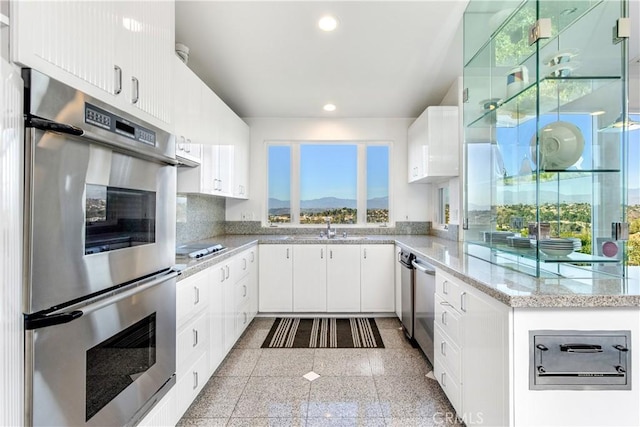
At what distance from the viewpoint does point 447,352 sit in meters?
2.00

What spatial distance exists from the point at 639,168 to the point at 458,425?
212 cm

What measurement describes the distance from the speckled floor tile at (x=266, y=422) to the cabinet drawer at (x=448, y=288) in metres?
1.12

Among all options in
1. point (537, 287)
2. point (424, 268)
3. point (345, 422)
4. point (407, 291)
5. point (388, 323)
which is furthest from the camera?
point (388, 323)

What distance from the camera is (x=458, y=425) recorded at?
183cm

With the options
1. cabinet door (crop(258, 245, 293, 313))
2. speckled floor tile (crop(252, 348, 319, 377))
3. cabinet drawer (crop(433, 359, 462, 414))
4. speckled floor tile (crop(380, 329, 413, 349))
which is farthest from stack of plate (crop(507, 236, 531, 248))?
cabinet door (crop(258, 245, 293, 313))

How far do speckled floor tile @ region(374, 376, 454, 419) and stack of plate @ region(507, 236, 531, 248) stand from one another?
1.08 m

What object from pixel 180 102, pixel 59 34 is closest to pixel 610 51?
pixel 59 34

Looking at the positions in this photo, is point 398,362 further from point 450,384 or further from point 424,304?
point 450,384

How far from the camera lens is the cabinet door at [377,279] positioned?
3617mm

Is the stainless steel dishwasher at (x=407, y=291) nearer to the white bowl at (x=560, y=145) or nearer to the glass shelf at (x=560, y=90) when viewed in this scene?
Result: the white bowl at (x=560, y=145)

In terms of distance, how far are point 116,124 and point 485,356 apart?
5.97 ft

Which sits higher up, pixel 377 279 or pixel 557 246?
pixel 557 246

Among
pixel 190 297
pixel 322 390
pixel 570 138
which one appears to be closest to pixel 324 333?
pixel 322 390

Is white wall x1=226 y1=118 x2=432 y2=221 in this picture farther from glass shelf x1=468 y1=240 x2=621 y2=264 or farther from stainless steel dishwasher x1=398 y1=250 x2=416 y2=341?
glass shelf x1=468 y1=240 x2=621 y2=264
